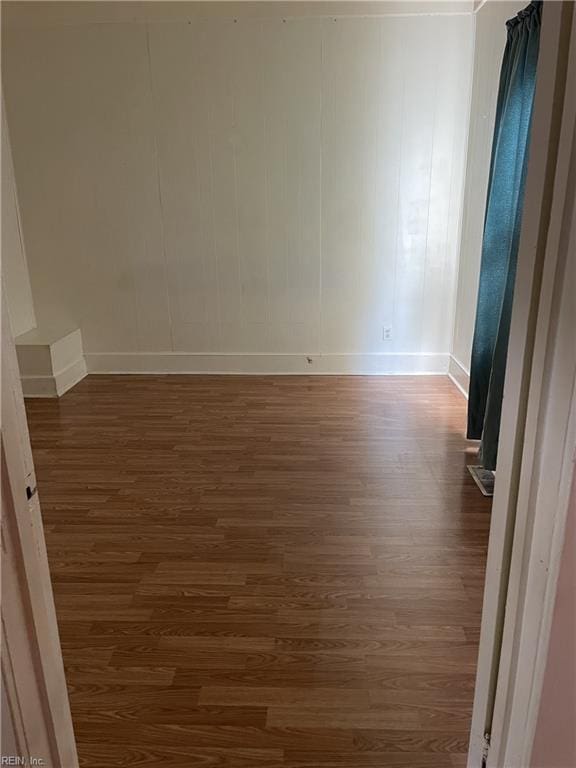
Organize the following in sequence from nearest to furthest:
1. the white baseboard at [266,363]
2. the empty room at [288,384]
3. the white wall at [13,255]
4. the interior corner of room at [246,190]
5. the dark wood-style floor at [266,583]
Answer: the empty room at [288,384]
the dark wood-style floor at [266,583]
the interior corner of room at [246,190]
the white wall at [13,255]
the white baseboard at [266,363]

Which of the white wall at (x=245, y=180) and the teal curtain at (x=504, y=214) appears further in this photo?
the white wall at (x=245, y=180)

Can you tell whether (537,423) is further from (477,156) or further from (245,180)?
(245,180)

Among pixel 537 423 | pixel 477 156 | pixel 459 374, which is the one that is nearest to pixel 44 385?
pixel 459 374

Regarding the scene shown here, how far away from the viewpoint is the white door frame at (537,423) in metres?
0.74

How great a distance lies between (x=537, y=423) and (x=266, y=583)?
1.41m

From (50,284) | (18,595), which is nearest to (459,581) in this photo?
(18,595)

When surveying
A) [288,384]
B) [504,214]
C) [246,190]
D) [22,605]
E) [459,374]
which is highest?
[246,190]

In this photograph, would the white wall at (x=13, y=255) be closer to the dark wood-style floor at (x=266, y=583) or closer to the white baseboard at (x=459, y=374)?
the dark wood-style floor at (x=266, y=583)

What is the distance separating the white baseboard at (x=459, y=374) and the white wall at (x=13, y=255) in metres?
3.23

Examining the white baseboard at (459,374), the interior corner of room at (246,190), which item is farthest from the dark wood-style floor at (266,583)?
the interior corner of room at (246,190)

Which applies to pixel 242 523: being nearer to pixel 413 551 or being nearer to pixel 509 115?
pixel 413 551

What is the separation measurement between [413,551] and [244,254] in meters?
2.70

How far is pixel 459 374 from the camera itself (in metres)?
4.01

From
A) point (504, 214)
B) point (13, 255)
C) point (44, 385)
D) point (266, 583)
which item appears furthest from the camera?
point (13, 255)
